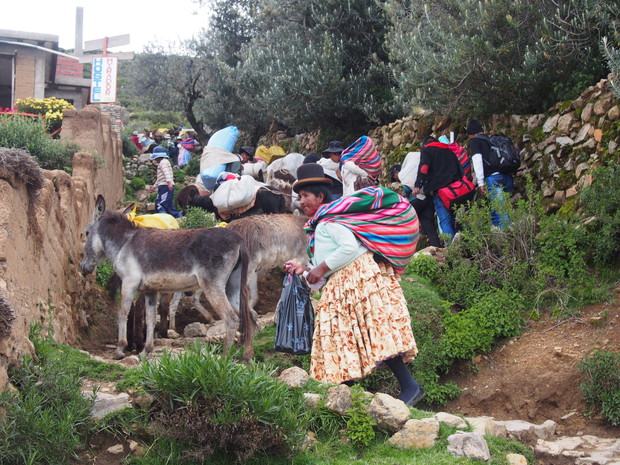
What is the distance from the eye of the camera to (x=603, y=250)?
8.62 m

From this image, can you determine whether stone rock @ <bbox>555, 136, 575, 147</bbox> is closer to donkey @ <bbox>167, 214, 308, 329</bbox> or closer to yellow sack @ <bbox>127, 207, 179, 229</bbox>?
donkey @ <bbox>167, 214, 308, 329</bbox>

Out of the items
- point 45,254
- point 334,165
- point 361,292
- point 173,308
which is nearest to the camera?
point 361,292

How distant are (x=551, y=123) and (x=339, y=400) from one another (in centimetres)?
723

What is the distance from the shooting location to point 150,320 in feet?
27.8

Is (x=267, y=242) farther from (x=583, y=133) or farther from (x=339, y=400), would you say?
(x=583, y=133)

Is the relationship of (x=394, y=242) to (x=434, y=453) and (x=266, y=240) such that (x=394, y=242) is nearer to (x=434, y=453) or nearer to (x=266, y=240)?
(x=434, y=453)

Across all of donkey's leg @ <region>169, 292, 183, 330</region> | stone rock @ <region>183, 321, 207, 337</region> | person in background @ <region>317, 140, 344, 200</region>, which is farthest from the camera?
person in background @ <region>317, 140, 344, 200</region>

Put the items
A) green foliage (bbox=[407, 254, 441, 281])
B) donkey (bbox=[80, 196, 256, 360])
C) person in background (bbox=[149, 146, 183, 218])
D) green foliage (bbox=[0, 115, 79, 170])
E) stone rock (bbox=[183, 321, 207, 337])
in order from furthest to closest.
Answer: person in background (bbox=[149, 146, 183, 218]) < green foliage (bbox=[0, 115, 79, 170]) < green foliage (bbox=[407, 254, 441, 281]) < stone rock (bbox=[183, 321, 207, 337]) < donkey (bbox=[80, 196, 256, 360])

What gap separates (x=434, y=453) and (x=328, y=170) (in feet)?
24.7

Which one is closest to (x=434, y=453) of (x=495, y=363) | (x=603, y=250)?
(x=495, y=363)

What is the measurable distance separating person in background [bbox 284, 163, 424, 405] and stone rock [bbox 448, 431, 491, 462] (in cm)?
73

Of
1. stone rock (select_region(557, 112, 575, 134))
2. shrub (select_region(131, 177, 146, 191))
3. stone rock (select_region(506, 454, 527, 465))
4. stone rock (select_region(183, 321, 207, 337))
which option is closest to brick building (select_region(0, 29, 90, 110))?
shrub (select_region(131, 177, 146, 191))

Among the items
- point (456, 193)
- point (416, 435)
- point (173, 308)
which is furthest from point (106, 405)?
point (456, 193)

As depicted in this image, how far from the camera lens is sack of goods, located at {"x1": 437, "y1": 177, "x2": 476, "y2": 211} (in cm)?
1055
